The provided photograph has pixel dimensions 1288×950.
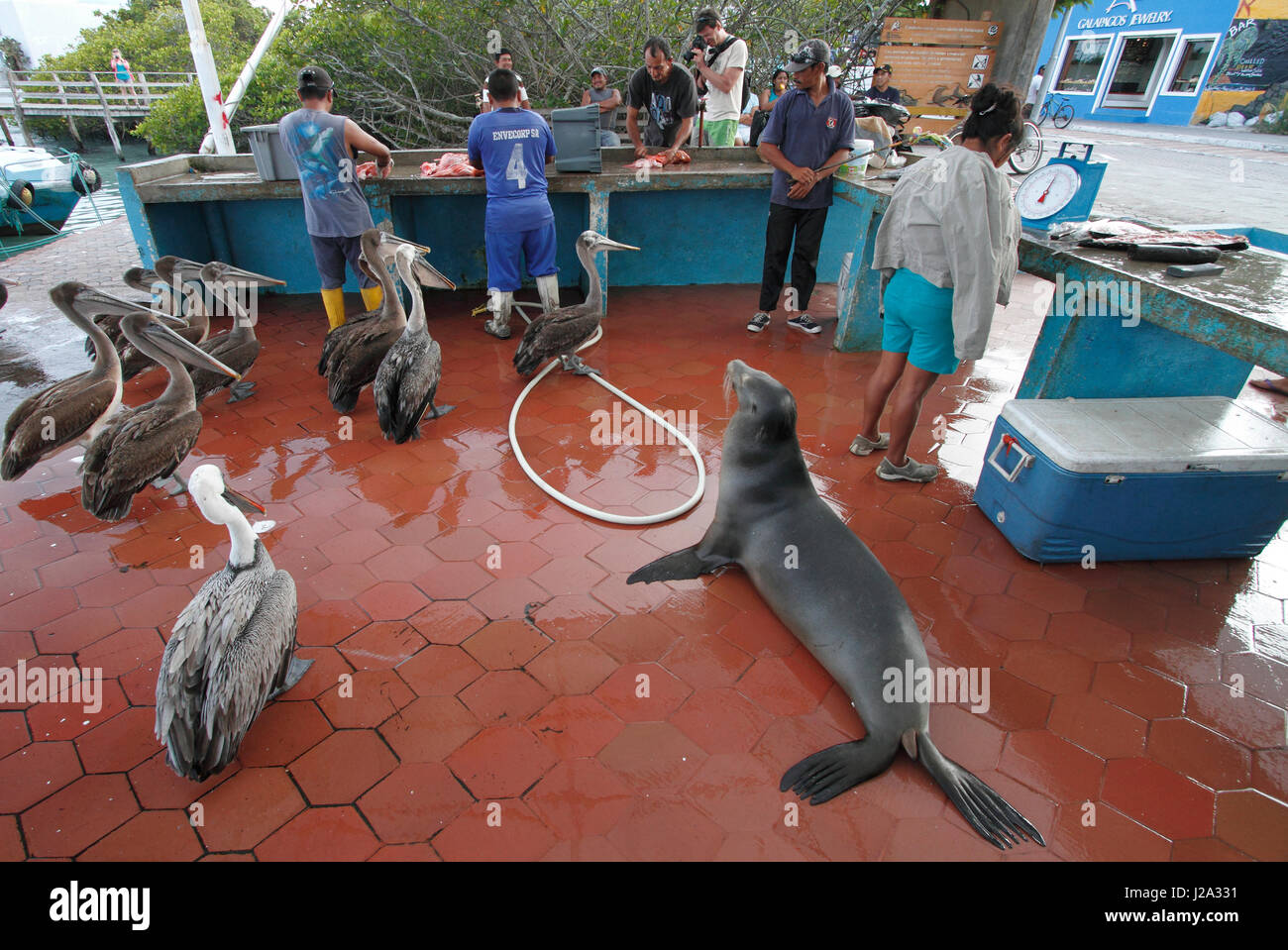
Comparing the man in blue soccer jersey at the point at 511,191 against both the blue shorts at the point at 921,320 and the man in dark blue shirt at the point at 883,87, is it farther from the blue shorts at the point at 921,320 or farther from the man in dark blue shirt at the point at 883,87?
the man in dark blue shirt at the point at 883,87

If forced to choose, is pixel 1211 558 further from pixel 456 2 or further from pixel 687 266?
pixel 456 2

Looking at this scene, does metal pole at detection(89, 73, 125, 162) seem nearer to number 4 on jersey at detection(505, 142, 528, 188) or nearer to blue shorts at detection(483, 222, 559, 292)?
blue shorts at detection(483, 222, 559, 292)

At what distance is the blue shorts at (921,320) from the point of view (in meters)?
4.04

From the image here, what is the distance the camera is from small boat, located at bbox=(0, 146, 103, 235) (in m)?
11.6

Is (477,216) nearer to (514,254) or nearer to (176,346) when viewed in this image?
(514,254)

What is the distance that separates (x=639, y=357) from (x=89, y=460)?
4.20 metres

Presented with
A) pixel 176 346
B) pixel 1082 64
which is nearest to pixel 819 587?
pixel 176 346

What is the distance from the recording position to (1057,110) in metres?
23.3

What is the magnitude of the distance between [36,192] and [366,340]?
11956 mm

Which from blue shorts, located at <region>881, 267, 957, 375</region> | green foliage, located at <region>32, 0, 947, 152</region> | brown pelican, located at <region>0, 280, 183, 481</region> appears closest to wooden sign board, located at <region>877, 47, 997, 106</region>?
green foliage, located at <region>32, 0, 947, 152</region>

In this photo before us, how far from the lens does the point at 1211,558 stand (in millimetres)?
3930

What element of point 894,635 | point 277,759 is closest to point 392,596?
point 277,759

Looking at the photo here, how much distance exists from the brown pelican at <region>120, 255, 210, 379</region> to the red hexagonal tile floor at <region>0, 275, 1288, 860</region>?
99cm

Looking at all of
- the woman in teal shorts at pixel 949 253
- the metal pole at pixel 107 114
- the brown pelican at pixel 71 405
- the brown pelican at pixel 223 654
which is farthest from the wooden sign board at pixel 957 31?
the metal pole at pixel 107 114
